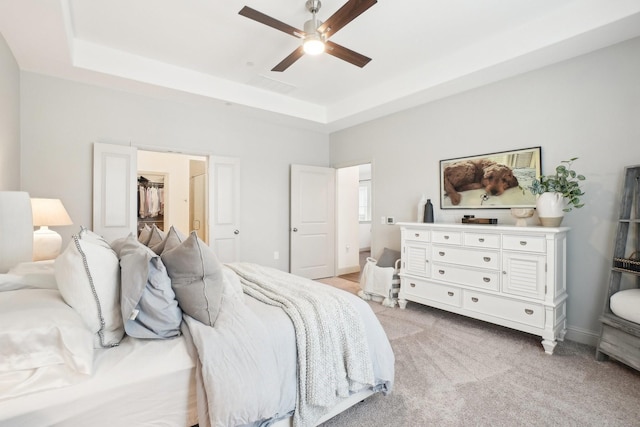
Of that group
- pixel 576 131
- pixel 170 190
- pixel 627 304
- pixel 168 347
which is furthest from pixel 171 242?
pixel 170 190

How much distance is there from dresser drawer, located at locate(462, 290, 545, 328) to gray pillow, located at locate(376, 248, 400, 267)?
1.13m

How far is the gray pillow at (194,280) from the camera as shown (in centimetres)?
Result: 152

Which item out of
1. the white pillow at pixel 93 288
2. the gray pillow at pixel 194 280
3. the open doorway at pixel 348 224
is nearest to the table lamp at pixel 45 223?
the white pillow at pixel 93 288

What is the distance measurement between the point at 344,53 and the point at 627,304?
2.95 meters

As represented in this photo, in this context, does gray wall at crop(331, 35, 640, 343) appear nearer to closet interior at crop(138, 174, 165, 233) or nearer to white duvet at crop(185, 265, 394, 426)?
white duvet at crop(185, 265, 394, 426)

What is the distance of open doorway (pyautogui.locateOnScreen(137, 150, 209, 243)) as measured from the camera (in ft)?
20.0

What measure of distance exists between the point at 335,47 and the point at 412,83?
61.0 inches

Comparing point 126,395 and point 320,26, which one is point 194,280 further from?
point 320,26

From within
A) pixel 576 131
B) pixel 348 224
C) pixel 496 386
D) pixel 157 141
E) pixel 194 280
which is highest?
pixel 157 141

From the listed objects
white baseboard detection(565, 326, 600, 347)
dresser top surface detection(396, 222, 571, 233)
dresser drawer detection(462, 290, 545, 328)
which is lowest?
white baseboard detection(565, 326, 600, 347)

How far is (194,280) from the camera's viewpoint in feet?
5.11

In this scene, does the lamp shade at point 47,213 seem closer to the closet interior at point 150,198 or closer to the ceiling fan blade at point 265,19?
the ceiling fan blade at point 265,19

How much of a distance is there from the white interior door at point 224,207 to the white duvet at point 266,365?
2693mm

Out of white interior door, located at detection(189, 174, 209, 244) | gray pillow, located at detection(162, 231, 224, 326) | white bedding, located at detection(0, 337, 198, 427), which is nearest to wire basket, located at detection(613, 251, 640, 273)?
gray pillow, located at detection(162, 231, 224, 326)
